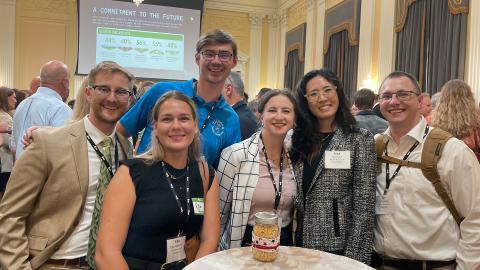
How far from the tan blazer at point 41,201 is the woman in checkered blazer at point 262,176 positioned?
69 cm

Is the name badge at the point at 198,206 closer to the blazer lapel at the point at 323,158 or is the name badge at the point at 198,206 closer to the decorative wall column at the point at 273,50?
the blazer lapel at the point at 323,158

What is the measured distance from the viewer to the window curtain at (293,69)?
35.1 feet

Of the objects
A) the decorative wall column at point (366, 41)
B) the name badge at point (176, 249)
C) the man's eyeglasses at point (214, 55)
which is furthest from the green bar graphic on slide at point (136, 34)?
the name badge at point (176, 249)

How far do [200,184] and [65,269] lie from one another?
608 millimetres

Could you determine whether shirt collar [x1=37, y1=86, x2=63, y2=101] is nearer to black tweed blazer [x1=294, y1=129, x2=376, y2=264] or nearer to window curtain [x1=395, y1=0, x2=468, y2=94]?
black tweed blazer [x1=294, y1=129, x2=376, y2=264]

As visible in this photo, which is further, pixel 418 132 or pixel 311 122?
pixel 311 122

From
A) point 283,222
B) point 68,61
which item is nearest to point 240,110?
point 283,222

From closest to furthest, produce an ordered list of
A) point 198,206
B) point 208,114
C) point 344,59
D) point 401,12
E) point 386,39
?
point 198,206 → point 208,114 → point 401,12 → point 386,39 → point 344,59

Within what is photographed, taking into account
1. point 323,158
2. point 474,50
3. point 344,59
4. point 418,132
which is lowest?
point 323,158

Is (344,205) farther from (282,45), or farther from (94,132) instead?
(282,45)

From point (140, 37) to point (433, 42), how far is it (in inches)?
271

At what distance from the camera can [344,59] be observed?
855cm

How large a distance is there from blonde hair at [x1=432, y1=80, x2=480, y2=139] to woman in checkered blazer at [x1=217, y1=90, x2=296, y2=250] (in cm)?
180

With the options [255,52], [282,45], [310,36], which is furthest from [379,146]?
[255,52]
